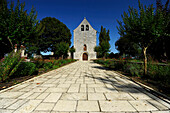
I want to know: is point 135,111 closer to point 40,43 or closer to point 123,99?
point 123,99

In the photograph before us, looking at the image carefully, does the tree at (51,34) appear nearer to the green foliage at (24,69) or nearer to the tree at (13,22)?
the tree at (13,22)

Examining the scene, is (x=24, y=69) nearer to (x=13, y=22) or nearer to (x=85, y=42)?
(x=13, y=22)

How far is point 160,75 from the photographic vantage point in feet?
12.0

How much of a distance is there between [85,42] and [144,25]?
19130 millimetres

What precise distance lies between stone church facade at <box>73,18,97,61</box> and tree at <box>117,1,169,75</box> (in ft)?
58.6

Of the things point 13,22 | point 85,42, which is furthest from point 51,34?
point 13,22

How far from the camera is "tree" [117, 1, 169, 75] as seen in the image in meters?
3.84

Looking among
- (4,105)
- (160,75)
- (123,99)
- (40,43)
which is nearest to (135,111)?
(123,99)

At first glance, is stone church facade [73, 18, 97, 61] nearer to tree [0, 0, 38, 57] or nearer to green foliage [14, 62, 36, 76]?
tree [0, 0, 38, 57]

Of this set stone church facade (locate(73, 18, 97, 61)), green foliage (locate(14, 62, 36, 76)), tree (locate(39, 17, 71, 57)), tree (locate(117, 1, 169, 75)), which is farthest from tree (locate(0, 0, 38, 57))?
stone church facade (locate(73, 18, 97, 61))

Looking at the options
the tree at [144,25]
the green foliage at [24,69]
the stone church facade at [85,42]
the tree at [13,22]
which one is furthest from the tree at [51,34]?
the tree at [144,25]

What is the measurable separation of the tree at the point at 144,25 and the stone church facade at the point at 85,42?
1786 cm

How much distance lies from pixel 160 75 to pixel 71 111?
4338mm

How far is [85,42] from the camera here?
22781mm
